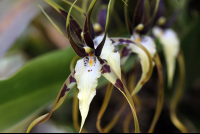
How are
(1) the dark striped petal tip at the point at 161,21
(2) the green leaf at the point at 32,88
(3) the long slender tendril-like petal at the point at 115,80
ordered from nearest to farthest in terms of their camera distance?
1. (3) the long slender tendril-like petal at the point at 115,80
2. (2) the green leaf at the point at 32,88
3. (1) the dark striped petal tip at the point at 161,21

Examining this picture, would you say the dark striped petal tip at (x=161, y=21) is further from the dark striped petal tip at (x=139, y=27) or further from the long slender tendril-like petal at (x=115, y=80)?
the long slender tendril-like petal at (x=115, y=80)

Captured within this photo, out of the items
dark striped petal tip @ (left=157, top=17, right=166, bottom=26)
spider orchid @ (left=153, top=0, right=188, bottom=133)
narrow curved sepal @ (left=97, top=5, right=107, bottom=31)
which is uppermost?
narrow curved sepal @ (left=97, top=5, right=107, bottom=31)

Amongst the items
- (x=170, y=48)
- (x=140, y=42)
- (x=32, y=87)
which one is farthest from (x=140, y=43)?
(x=32, y=87)

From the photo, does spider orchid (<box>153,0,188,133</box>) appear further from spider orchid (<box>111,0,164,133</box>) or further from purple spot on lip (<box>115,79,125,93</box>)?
purple spot on lip (<box>115,79,125,93</box>)

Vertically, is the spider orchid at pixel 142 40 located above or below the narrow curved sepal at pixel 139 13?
below

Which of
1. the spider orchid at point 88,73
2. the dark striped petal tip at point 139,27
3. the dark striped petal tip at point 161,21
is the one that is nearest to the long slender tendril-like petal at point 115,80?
the spider orchid at point 88,73

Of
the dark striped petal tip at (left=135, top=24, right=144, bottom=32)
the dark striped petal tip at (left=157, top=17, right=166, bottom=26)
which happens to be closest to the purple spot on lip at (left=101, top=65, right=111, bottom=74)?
the dark striped petal tip at (left=135, top=24, right=144, bottom=32)

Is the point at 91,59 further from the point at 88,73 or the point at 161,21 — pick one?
the point at 161,21
